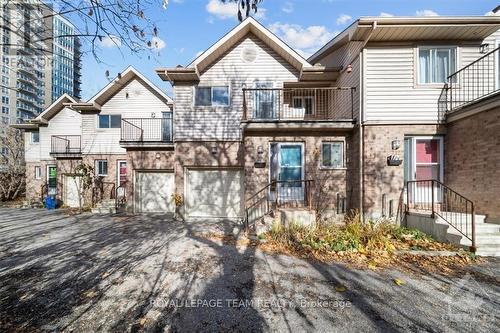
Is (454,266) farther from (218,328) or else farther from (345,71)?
(345,71)

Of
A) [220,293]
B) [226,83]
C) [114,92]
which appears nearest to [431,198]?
[220,293]

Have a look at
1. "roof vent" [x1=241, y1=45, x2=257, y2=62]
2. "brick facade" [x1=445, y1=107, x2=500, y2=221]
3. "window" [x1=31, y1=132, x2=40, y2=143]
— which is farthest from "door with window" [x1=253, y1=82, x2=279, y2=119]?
"window" [x1=31, y1=132, x2=40, y2=143]

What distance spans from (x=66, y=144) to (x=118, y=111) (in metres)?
5.25

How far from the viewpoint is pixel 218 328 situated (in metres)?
3.09

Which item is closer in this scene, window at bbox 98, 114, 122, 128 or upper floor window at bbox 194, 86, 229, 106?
upper floor window at bbox 194, 86, 229, 106

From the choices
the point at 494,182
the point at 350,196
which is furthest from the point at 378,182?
the point at 494,182

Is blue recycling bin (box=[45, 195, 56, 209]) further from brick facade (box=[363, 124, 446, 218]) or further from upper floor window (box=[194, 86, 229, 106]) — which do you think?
brick facade (box=[363, 124, 446, 218])

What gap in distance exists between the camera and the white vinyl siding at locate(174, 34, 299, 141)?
10430 millimetres

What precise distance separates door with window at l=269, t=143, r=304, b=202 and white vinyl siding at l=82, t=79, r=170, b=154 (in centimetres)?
876

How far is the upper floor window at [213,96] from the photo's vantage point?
414 inches

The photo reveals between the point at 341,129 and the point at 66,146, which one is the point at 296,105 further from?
the point at 66,146

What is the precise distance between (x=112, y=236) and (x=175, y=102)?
611cm

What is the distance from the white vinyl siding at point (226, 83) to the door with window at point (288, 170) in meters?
2.48

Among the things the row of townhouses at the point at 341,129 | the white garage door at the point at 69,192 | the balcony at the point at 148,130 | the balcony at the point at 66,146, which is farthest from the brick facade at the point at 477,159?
the white garage door at the point at 69,192
